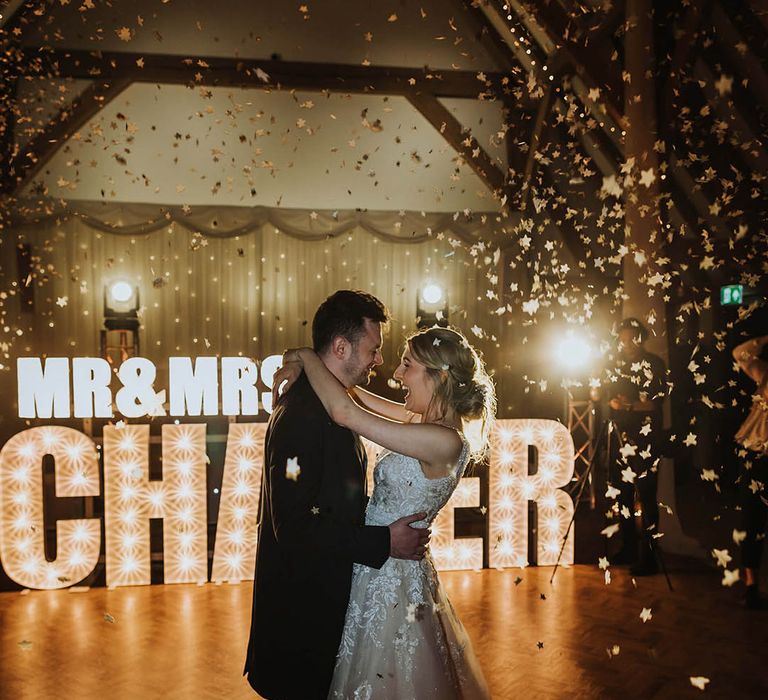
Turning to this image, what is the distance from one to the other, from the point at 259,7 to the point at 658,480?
26.3 feet

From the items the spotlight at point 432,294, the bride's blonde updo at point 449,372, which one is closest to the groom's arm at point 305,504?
the bride's blonde updo at point 449,372

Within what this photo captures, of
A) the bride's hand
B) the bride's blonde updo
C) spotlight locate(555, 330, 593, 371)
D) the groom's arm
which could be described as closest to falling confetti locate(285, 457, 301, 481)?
the groom's arm

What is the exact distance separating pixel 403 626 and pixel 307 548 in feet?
1.56

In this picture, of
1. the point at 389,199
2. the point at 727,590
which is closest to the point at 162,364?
the point at 389,199

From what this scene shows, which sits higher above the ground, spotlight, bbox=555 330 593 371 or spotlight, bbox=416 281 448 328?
spotlight, bbox=416 281 448 328

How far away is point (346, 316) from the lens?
2143 mm

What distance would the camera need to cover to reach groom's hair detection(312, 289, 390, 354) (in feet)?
7.02

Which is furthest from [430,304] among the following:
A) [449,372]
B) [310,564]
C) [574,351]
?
[310,564]

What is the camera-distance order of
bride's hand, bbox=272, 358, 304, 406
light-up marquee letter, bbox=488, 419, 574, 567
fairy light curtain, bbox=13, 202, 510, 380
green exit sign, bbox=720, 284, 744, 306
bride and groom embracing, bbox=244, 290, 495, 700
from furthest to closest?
fairy light curtain, bbox=13, 202, 510, 380
green exit sign, bbox=720, 284, 744, 306
light-up marquee letter, bbox=488, 419, 574, 567
bride's hand, bbox=272, 358, 304, 406
bride and groom embracing, bbox=244, 290, 495, 700

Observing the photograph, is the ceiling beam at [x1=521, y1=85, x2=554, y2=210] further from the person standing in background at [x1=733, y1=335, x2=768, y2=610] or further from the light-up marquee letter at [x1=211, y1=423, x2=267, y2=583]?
the light-up marquee letter at [x1=211, y1=423, x2=267, y2=583]

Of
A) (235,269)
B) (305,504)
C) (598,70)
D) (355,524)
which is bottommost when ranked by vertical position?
(355,524)

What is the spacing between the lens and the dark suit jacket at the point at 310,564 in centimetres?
185

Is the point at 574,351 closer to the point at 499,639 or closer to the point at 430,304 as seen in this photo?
the point at 430,304

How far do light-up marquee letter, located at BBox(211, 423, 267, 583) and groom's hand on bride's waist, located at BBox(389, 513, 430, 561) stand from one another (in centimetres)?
241
